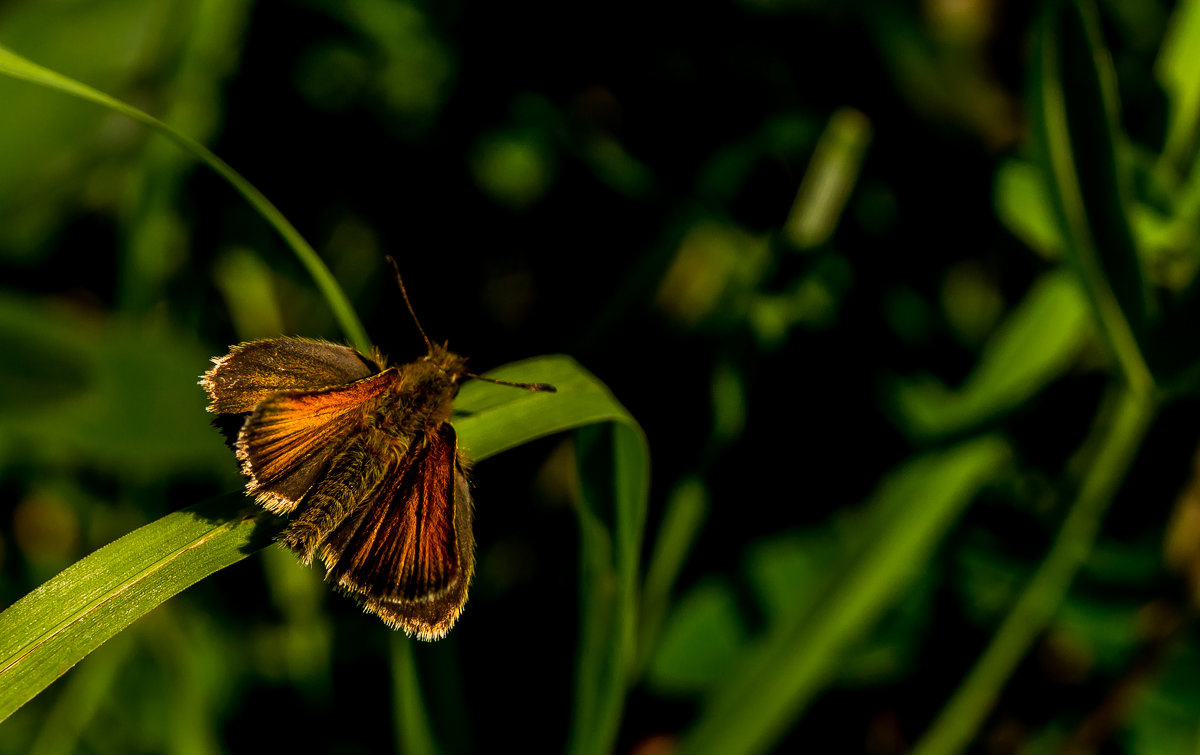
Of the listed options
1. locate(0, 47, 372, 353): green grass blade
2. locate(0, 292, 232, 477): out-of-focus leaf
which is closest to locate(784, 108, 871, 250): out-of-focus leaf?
locate(0, 47, 372, 353): green grass blade

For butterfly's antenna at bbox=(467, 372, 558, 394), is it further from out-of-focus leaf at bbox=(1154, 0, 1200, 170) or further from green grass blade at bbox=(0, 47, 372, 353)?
out-of-focus leaf at bbox=(1154, 0, 1200, 170)

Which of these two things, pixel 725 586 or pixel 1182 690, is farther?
pixel 725 586

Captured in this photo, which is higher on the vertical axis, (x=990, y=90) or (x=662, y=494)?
(x=990, y=90)

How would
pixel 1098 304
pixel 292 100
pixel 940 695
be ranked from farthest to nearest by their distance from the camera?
1. pixel 292 100
2. pixel 940 695
3. pixel 1098 304

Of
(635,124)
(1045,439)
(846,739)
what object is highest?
(635,124)

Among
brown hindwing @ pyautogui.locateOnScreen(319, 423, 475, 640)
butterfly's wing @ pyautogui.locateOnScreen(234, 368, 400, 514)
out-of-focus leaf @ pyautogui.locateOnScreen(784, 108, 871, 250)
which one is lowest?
brown hindwing @ pyautogui.locateOnScreen(319, 423, 475, 640)

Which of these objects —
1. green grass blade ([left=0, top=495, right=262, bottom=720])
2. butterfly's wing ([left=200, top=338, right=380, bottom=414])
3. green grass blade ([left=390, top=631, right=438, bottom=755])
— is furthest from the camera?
green grass blade ([left=390, top=631, right=438, bottom=755])

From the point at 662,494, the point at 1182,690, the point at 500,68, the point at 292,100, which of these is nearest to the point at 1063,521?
the point at 1182,690

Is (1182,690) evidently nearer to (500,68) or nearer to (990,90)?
(990,90)
